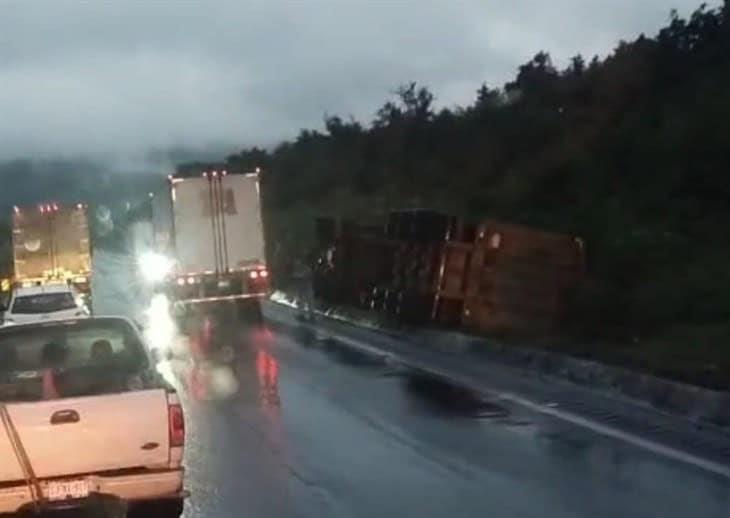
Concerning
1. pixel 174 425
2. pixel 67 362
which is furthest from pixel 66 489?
pixel 67 362

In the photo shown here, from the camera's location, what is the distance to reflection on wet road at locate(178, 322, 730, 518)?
1221 centimetres

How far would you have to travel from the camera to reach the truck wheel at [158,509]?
11.4 meters

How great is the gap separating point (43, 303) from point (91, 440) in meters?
22.9

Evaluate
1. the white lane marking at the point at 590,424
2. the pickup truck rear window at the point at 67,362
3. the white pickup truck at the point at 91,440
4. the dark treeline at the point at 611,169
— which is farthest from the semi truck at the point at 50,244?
the white pickup truck at the point at 91,440

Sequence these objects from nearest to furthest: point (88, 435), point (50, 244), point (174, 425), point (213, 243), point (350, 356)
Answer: point (88, 435)
point (174, 425)
point (350, 356)
point (213, 243)
point (50, 244)

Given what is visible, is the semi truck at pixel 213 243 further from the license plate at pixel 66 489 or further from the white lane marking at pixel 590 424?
the license plate at pixel 66 489

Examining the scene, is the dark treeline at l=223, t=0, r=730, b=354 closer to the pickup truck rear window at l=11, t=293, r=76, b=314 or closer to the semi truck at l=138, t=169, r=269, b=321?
the semi truck at l=138, t=169, r=269, b=321

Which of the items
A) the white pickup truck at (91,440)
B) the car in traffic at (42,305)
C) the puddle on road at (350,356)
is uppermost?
the white pickup truck at (91,440)

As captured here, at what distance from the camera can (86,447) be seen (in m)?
10.9

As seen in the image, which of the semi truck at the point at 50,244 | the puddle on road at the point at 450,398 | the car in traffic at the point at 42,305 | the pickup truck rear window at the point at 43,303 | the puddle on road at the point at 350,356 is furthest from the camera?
the semi truck at the point at 50,244

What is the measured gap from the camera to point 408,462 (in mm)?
14609

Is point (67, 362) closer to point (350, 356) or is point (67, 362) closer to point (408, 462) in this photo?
point (408, 462)

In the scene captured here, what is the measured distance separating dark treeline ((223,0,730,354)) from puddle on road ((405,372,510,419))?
5.32 metres

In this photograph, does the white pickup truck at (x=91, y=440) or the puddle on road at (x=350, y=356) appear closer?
the white pickup truck at (x=91, y=440)
